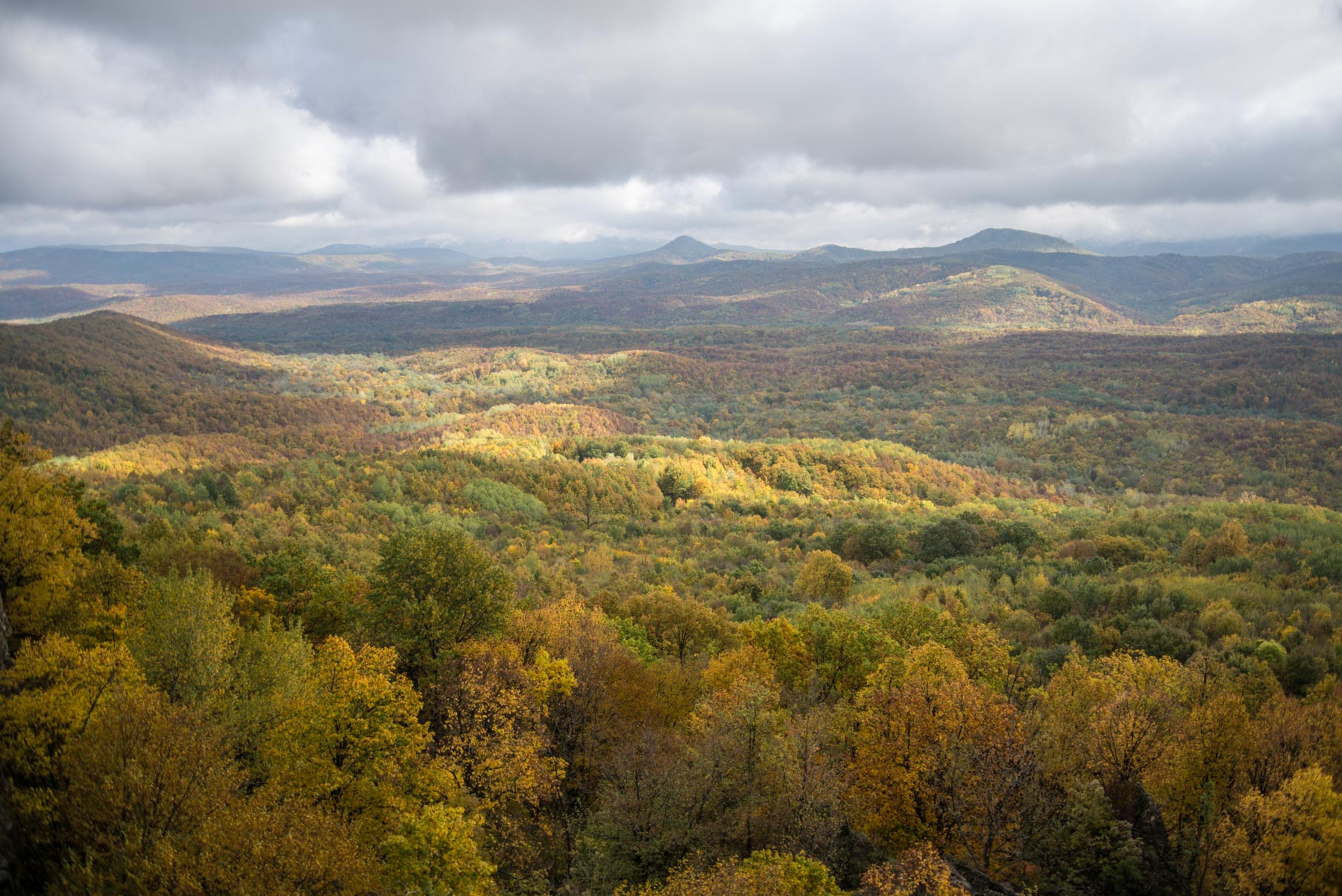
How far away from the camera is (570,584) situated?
→ 61.7m

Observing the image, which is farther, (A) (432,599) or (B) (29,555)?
(A) (432,599)

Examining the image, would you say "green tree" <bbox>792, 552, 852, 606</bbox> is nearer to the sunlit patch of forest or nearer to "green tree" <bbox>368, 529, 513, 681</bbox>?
the sunlit patch of forest

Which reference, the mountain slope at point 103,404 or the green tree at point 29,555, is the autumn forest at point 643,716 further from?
the mountain slope at point 103,404

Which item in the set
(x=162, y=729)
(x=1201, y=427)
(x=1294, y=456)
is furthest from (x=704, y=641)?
(x=1201, y=427)

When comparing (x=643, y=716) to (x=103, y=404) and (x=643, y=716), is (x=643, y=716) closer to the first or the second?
(x=643, y=716)

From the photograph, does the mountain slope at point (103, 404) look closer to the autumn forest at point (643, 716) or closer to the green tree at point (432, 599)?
the autumn forest at point (643, 716)

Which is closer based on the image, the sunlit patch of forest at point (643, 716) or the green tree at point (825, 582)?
the sunlit patch of forest at point (643, 716)

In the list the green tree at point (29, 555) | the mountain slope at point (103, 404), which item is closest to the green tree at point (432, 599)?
the green tree at point (29, 555)

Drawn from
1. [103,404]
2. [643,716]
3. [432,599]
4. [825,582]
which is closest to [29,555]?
[432,599]

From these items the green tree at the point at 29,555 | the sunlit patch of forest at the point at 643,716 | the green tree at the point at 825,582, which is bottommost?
the green tree at the point at 825,582

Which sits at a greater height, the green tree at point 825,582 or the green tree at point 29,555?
the green tree at point 29,555

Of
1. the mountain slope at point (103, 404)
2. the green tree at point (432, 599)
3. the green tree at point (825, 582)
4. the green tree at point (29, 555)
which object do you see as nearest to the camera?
the green tree at point (29, 555)

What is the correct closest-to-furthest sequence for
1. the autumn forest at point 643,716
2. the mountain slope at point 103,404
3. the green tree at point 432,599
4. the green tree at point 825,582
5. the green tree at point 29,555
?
the autumn forest at point 643,716 → the green tree at point 29,555 → the green tree at point 432,599 → the green tree at point 825,582 → the mountain slope at point 103,404

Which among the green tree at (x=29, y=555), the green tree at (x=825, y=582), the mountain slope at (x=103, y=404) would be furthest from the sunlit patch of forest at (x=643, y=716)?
the mountain slope at (x=103, y=404)
